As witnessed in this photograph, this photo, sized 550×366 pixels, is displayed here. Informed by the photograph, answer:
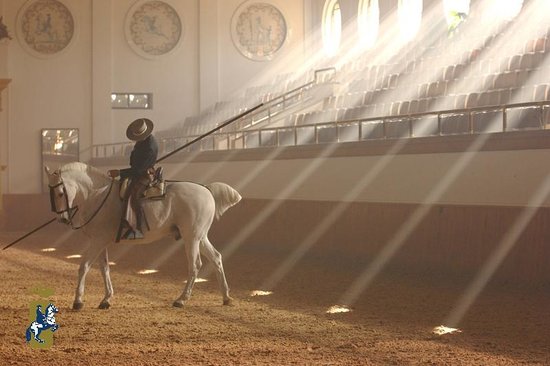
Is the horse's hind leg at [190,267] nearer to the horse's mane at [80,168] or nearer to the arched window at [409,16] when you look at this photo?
the horse's mane at [80,168]

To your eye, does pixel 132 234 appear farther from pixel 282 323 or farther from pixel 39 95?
pixel 39 95

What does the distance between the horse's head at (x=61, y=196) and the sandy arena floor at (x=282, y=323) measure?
0.94 m

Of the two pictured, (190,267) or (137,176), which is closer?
(137,176)

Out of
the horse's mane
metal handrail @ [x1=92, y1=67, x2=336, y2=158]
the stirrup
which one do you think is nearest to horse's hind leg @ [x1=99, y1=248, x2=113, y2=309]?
the stirrup

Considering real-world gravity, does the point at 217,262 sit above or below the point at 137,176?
below

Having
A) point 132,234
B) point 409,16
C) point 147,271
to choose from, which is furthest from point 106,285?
point 409,16

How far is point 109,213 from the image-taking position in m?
8.49

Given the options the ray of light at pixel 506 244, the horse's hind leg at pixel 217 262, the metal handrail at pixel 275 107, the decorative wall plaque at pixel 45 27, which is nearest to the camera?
the horse's hind leg at pixel 217 262

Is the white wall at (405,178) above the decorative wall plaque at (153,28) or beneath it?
beneath

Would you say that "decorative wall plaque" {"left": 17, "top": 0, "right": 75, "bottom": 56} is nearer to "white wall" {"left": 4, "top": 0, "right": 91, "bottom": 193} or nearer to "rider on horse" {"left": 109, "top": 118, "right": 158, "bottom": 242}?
"white wall" {"left": 4, "top": 0, "right": 91, "bottom": 193}

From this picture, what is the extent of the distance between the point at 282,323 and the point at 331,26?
57.8ft

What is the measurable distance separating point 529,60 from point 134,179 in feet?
24.5

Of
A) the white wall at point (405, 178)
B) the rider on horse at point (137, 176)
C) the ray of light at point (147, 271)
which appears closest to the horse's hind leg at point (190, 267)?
the rider on horse at point (137, 176)

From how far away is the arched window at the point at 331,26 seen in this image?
24.2 metres
